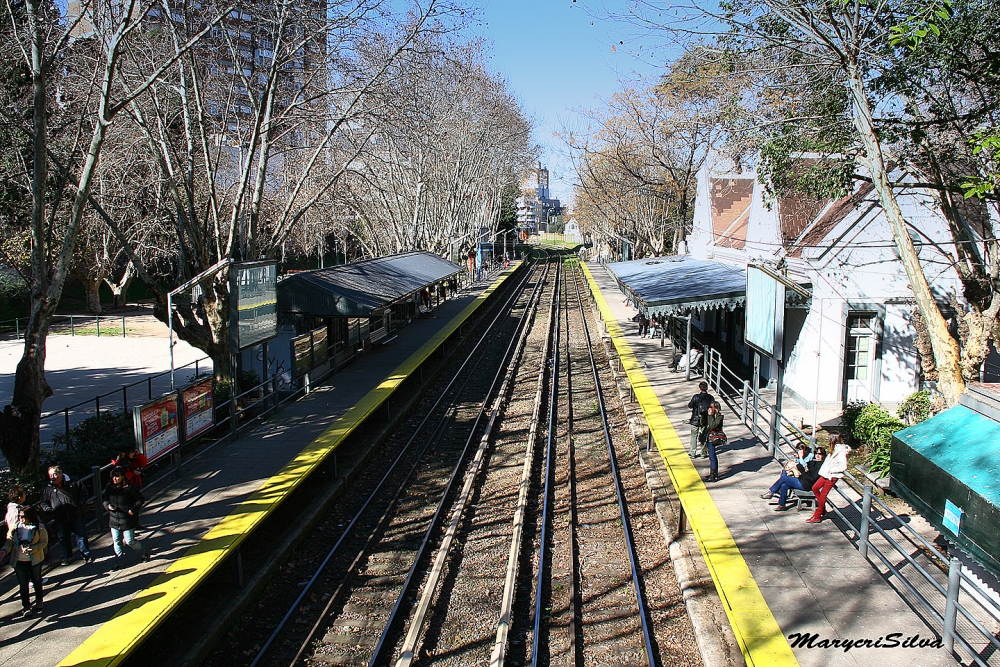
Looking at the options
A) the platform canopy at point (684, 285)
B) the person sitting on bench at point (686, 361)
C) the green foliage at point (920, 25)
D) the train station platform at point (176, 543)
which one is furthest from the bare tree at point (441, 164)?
the green foliage at point (920, 25)

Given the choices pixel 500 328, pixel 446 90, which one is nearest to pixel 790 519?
pixel 500 328

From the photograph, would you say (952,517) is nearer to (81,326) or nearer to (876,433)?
(876,433)

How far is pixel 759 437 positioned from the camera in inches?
534

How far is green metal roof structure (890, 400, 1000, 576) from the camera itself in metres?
7.58

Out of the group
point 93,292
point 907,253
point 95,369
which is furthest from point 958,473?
point 93,292

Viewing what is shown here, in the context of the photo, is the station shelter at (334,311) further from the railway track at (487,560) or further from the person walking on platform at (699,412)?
the person walking on platform at (699,412)

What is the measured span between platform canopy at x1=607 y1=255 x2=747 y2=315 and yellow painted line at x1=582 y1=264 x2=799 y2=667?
3.49 metres

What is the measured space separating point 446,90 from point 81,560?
3087cm

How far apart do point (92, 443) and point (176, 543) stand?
3829 mm

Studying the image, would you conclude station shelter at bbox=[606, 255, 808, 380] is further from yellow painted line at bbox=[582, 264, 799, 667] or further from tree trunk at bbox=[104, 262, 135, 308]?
tree trunk at bbox=[104, 262, 135, 308]

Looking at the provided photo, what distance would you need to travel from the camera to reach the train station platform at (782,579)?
6762 millimetres

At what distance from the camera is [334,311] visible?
17969mm

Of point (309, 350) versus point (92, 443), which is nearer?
point (92, 443)

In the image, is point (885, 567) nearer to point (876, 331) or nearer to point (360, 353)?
point (876, 331)
